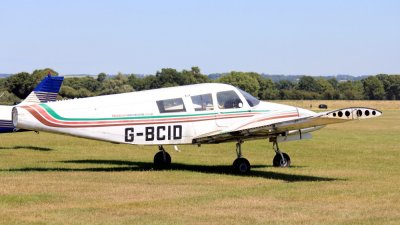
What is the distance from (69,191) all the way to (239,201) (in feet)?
11.8

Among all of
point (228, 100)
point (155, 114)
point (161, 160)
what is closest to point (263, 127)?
point (228, 100)

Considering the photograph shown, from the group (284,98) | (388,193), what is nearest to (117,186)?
(388,193)

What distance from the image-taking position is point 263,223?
1198 cm

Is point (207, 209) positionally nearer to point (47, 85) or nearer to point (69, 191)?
point (69, 191)

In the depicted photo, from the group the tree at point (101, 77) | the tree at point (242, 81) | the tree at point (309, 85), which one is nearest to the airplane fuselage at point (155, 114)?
the tree at point (101, 77)

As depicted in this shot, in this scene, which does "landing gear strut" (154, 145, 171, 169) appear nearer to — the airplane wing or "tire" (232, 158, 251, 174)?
the airplane wing

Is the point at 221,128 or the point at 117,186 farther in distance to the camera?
the point at 221,128

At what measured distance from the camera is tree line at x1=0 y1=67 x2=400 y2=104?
356 ft

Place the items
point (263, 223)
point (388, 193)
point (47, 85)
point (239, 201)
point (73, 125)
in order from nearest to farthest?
point (263, 223), point (239, 201), point (388, 193), point (73, 125), point (47, 85)

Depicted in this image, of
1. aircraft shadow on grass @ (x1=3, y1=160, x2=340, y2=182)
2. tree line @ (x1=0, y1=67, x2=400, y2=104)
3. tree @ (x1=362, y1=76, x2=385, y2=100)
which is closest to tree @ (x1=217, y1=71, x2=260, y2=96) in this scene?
tree line @ (x1=0, y1=67, x2=400, y2=104)

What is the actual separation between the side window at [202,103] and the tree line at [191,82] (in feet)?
241

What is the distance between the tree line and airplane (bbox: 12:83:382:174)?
2895 inches

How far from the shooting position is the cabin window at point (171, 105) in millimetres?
19078

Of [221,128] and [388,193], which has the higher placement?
[221,128]
